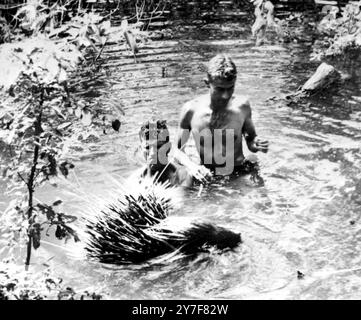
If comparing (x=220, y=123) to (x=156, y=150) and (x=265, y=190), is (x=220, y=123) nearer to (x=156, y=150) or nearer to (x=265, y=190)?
(x=265, y=190)

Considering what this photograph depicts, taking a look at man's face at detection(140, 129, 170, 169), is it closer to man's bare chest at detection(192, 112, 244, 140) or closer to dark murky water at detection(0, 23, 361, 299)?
dark murky water at detection(0, 23, 361, 299)

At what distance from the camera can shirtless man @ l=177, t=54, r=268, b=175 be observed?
257 inches

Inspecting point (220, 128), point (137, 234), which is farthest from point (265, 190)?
point (137, 234)

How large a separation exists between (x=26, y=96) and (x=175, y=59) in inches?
283

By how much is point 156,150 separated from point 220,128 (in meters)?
1.01

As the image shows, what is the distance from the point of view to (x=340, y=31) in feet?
34.3

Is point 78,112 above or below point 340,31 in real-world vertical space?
above

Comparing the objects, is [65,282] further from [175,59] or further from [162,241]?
[175,59]

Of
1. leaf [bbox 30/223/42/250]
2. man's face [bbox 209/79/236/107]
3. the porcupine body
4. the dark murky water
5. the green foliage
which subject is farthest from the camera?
the green foliage

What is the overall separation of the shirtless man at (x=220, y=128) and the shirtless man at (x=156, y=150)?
20.8 inches

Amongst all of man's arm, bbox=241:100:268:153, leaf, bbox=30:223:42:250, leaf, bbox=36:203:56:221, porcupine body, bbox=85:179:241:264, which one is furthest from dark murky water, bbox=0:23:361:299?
leaf, bbox=30:223:42:250

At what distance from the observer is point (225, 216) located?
5914mm

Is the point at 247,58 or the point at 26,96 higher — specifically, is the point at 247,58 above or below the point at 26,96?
below
